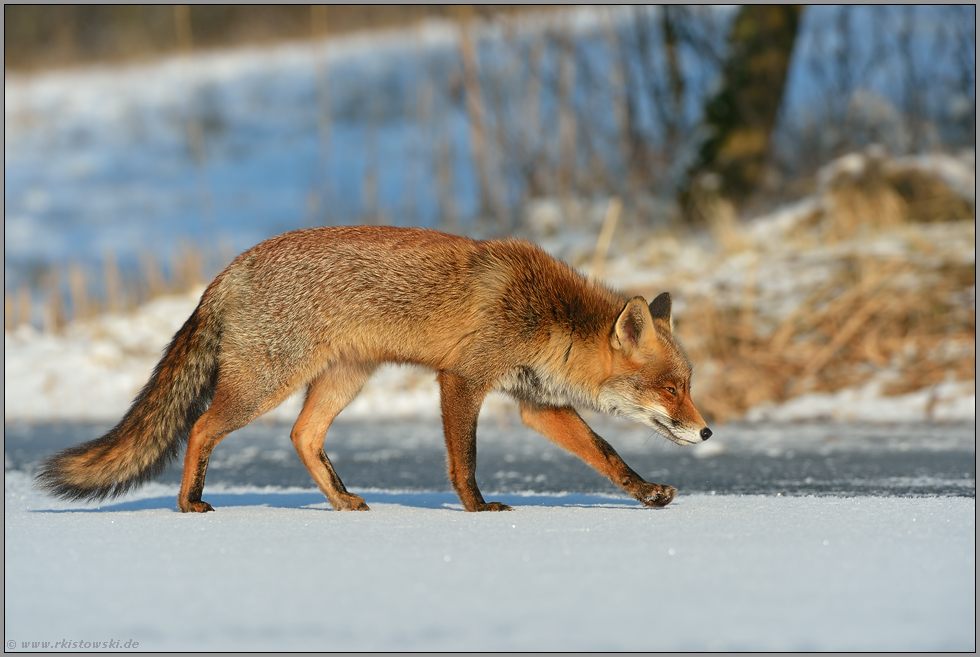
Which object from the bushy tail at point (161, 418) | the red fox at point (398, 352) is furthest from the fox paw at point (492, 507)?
the bushy tail at point (161, 418)

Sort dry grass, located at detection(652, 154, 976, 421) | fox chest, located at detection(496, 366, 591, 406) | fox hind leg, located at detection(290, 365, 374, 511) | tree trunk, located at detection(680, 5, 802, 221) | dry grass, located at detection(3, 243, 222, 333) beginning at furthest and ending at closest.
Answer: tree trunk, located at detection(680, 5, 802, 221), dry grass, located at detection(3, 243, 222, 333), dry grass, located at detection(652, 154, 976, 421), fox hind leg, located at detection(290, 365, 374, 511), fox chest, located at detection(496, 366, 591, 406)

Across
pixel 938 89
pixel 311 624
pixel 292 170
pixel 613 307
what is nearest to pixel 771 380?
pixel 613 307

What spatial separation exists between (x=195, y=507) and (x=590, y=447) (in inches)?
74.1

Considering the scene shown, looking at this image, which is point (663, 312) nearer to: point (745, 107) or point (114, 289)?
point (114, 289)

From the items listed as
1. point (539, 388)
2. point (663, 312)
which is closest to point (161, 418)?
point (539, 388)

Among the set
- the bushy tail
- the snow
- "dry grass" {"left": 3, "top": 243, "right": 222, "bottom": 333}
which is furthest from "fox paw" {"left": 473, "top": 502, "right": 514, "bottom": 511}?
"dry grass" {"left": 3, "top": 243, "right": 222, "bottom": 333}

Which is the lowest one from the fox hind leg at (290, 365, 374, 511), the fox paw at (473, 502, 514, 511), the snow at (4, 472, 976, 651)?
the fox paw at (473, 502, 514, 511)

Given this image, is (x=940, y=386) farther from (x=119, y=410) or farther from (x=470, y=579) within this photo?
(x=119, y=410)

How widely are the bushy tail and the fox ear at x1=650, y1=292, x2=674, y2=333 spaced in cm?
217

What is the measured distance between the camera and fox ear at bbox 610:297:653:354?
442cm

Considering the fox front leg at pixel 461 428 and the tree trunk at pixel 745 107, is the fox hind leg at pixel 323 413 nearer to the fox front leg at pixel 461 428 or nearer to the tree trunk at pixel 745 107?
the fox front leg at pixel 461 428

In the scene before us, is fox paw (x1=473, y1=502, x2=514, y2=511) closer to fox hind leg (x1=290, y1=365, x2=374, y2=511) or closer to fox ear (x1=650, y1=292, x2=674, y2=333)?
fox hind leg (x1=290, y1=365, x2=374, y2=511)

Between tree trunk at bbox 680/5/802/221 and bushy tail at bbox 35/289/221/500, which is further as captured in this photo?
tree trunk at bbox 680/5/802/221

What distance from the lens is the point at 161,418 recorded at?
458 cm
